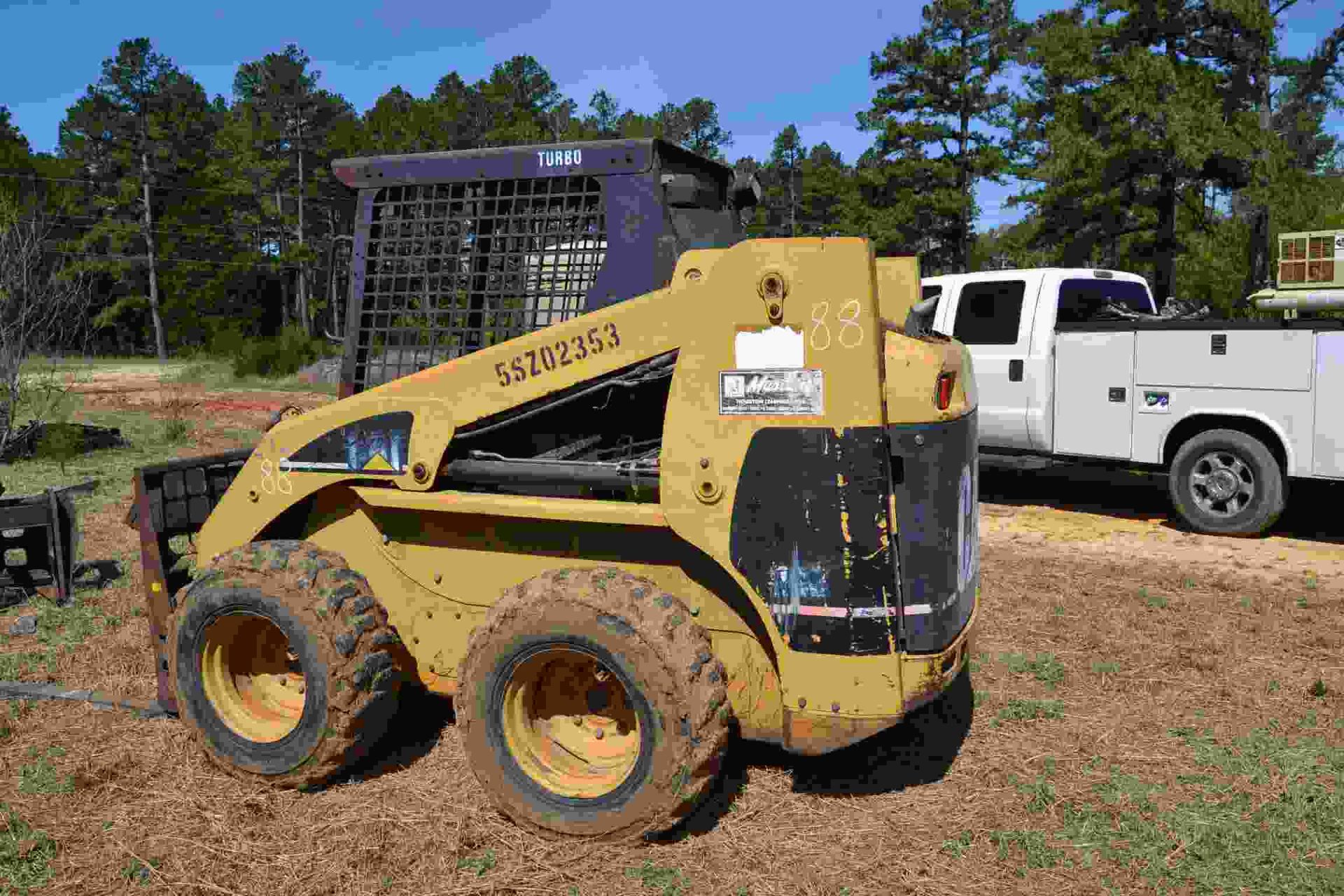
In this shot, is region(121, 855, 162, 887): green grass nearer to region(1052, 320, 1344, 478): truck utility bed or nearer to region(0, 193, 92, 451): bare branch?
region(1052, 320, 1344, 478): truck utility bed

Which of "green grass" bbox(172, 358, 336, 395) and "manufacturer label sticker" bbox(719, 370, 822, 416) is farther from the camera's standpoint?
"green grass" bbox(172, 358, 336, 395)

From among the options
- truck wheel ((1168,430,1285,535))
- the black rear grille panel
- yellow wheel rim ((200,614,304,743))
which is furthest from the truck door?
yellow wheel rim ((200,614,304,743))

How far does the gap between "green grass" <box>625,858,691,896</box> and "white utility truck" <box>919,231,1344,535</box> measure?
6.86 meters

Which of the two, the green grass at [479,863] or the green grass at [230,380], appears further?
the green grass at [230,380]

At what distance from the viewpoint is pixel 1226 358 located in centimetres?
878

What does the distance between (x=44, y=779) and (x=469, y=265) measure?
108 inches

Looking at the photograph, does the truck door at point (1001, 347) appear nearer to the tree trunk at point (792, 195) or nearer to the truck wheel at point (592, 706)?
the truck wheel at point (592, 706)

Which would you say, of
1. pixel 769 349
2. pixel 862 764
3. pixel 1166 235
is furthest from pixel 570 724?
pixel 1166 235

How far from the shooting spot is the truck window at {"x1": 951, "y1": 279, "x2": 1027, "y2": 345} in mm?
10180

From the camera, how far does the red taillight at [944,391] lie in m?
3.66

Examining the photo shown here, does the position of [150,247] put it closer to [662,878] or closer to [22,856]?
[22,856]

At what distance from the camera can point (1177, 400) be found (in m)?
9.07

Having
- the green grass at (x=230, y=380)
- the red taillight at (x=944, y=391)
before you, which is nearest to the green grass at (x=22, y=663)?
the red taillight at (x=944, y=391)

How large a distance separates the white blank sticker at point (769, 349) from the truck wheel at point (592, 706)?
0.85 metres
